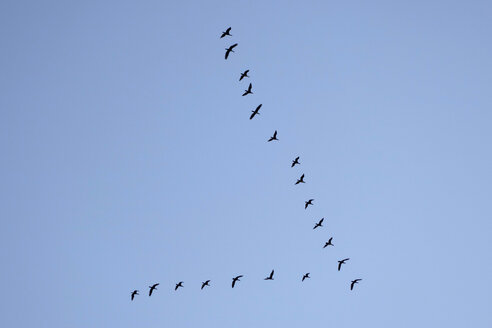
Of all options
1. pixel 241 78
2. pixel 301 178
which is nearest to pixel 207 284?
pixel 301 178

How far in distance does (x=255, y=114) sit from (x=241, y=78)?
5048 millimetres

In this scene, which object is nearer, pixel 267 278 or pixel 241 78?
pixel 241 78

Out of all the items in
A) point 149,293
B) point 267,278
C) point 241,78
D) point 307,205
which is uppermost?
point 241,78

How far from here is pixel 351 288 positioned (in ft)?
311

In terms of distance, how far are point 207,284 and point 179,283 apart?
4.17m

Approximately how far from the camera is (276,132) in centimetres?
9419

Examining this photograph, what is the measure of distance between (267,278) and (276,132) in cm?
2110

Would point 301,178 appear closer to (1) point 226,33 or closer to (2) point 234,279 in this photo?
(2) point 234,279

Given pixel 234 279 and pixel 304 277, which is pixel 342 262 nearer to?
pixel 304 277

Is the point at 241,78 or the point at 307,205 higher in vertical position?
the point at 241,78

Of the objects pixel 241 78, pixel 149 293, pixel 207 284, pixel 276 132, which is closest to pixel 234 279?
pixel 207 284

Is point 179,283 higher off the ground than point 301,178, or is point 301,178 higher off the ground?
point 301,178

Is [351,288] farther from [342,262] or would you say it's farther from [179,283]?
[179,283]

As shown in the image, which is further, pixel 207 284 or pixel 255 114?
pixel 207 284
